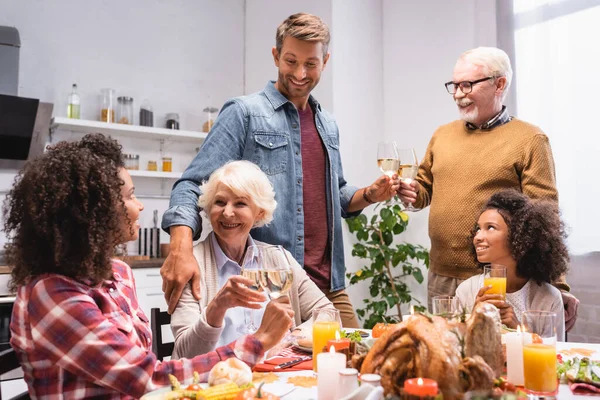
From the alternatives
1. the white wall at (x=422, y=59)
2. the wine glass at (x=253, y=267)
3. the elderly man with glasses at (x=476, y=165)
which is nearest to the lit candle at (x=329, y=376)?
the wine glass at (x=253, y=267)

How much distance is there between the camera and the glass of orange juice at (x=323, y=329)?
137 cm

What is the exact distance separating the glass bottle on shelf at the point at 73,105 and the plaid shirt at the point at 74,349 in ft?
10.8

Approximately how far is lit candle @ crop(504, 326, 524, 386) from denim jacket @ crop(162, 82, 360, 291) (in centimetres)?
109

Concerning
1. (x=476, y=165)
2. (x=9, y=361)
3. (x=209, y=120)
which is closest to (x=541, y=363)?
(x=9, y=361)

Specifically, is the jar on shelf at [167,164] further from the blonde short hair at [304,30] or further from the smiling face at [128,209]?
the smiling face at [128,209]

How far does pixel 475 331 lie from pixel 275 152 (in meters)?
1.33

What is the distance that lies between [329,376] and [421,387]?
0.27m

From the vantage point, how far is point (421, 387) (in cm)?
86

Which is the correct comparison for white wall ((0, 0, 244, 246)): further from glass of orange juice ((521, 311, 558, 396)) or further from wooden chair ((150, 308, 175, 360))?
glass of orange juice ((521, 311, 558, 396))

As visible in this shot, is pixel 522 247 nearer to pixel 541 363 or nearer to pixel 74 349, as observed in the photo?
pixel 541 363

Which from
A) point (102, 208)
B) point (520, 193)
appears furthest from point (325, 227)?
point (102, 208)

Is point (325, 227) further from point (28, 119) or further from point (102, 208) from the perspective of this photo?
point (28, 119)

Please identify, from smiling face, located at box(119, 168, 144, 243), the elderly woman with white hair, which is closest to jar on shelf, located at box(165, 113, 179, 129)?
the elderly woman with white hair

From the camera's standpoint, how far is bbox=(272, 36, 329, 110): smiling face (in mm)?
2109
